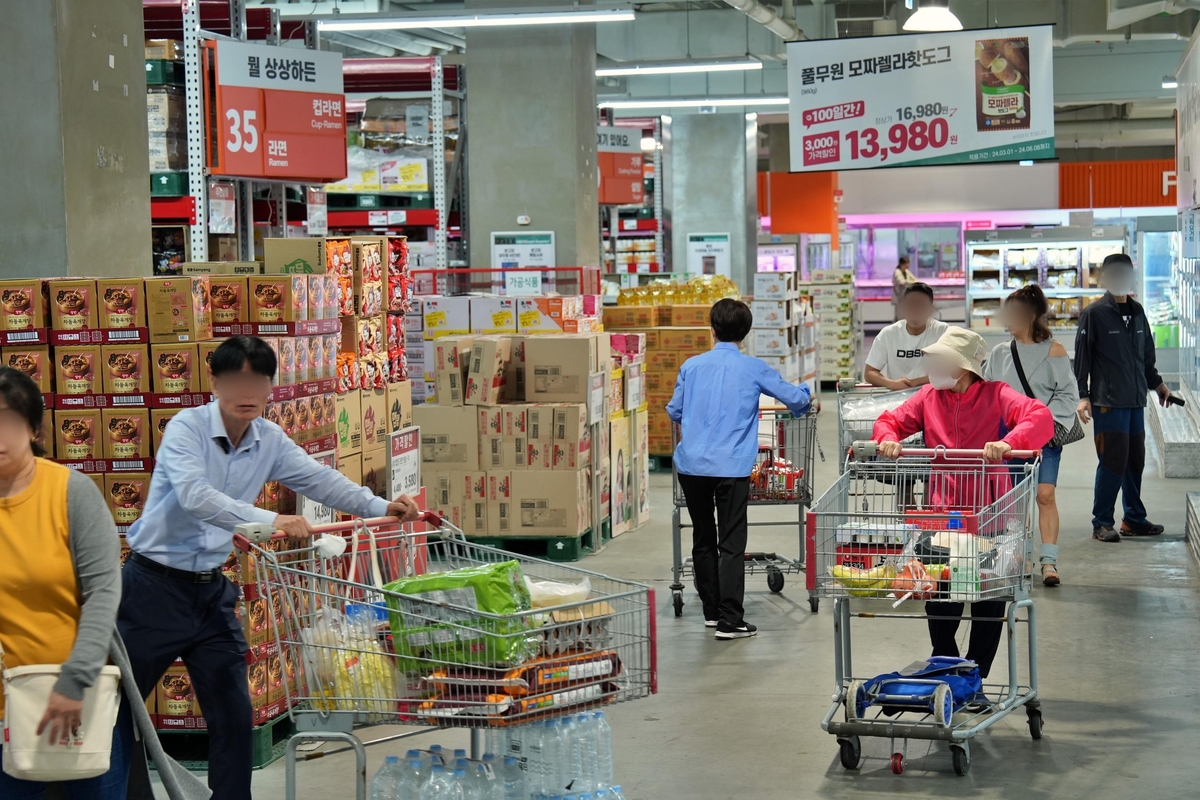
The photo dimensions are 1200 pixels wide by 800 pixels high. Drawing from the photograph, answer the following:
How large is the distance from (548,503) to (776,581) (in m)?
1.66

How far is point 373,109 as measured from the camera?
13.8 m

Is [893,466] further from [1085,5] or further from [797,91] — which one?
[1085,5]

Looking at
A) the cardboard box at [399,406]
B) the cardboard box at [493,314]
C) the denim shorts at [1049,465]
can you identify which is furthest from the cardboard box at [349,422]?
the cardboard box at [493,314]

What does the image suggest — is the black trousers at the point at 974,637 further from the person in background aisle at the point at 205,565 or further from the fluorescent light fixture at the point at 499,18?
the fluorescent light fixture at the point at 499,18

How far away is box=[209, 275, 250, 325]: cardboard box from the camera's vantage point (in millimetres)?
5418

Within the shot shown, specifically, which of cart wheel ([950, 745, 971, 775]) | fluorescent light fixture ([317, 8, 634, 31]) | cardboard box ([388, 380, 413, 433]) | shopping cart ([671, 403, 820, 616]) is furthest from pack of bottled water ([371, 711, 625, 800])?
fluorescent light fixture ([317, 8, 634, 31])

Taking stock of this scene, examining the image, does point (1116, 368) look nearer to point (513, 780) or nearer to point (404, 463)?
point (404, 463)

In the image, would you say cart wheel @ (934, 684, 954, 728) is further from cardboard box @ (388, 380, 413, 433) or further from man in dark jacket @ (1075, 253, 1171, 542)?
man in dark jacket @ (1075, 253, 1171, 542)

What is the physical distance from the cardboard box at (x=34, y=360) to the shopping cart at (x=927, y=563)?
2.85 m

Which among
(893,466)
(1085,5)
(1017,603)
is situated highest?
(1085,5)

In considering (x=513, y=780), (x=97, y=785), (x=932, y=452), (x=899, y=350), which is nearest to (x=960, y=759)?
(x=932, y=452)

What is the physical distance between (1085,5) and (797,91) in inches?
423

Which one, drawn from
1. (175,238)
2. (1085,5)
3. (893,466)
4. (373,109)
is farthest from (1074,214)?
(893,466)

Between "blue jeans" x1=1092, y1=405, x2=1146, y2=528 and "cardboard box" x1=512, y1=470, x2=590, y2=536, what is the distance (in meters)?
3.43
